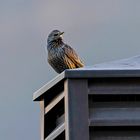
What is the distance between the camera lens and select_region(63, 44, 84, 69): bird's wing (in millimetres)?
15422

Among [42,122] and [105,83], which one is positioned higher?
[105,83]

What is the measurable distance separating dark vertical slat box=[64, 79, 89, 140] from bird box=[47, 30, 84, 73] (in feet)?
22.8

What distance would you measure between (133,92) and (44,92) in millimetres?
1288

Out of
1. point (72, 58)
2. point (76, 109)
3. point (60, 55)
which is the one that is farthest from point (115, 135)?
point (60, 55)

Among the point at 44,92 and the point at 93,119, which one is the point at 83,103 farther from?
the point at 44,92

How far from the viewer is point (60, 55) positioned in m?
15.8

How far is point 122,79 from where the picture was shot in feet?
27.2

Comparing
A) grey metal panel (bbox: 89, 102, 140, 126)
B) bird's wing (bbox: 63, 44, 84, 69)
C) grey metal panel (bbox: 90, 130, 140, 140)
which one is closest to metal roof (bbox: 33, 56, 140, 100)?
grey metal panel (bbox: 89, 102, 140, 126)

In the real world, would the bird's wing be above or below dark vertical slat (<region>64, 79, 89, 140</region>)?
below

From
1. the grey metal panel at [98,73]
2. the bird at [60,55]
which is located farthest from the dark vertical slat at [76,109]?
the bird at [60,55]

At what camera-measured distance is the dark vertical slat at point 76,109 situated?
8.14m

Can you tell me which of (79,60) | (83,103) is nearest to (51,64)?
(79,60)

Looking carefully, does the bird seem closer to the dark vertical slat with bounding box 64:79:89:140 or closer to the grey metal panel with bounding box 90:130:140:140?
the dark vertical slat with bounding box 64:79:89:140

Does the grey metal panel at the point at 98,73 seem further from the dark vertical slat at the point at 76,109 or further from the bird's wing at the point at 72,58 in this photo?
the bird's wing at the point at 72,58
